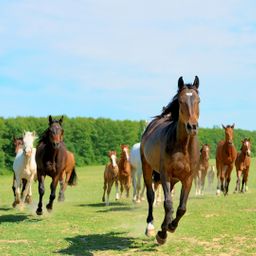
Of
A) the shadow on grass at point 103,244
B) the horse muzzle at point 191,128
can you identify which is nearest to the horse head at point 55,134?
the shadow on grass at point 103,244

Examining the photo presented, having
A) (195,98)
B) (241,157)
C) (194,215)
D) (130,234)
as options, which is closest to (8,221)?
(130,234)

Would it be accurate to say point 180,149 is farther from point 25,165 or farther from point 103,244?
point 25,165

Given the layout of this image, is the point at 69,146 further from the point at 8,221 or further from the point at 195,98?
the point at 195,98

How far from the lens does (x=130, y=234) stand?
10.0m

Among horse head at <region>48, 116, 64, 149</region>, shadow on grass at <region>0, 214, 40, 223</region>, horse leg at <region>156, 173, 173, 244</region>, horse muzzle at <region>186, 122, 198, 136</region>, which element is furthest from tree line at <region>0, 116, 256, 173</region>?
horse muzzle at <region>186, 122, 198, 136</region>

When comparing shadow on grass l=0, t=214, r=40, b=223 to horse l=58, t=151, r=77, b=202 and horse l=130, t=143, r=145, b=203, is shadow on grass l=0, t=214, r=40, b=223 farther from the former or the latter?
horse l=58, t=151, r=77, b=202

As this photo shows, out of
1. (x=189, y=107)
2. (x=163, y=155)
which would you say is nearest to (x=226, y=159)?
(x=163, y=155)

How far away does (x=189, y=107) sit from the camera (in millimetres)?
7660

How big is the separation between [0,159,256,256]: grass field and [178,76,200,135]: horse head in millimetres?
2034

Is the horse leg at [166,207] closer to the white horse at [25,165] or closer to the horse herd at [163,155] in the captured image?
the horse herd at [163,155]

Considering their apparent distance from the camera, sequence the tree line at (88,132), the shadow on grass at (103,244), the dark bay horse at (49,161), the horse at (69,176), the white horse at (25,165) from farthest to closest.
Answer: the tree line at (88,132) → the horse at (69,176) → the white horse at (25,165) → the dark bay horse at (49,161) → the shadow on grass at (103,244)

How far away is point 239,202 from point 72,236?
24.2 feet

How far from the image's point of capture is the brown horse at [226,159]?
1981 cm

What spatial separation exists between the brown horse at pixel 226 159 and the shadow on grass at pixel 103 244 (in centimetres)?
1060
